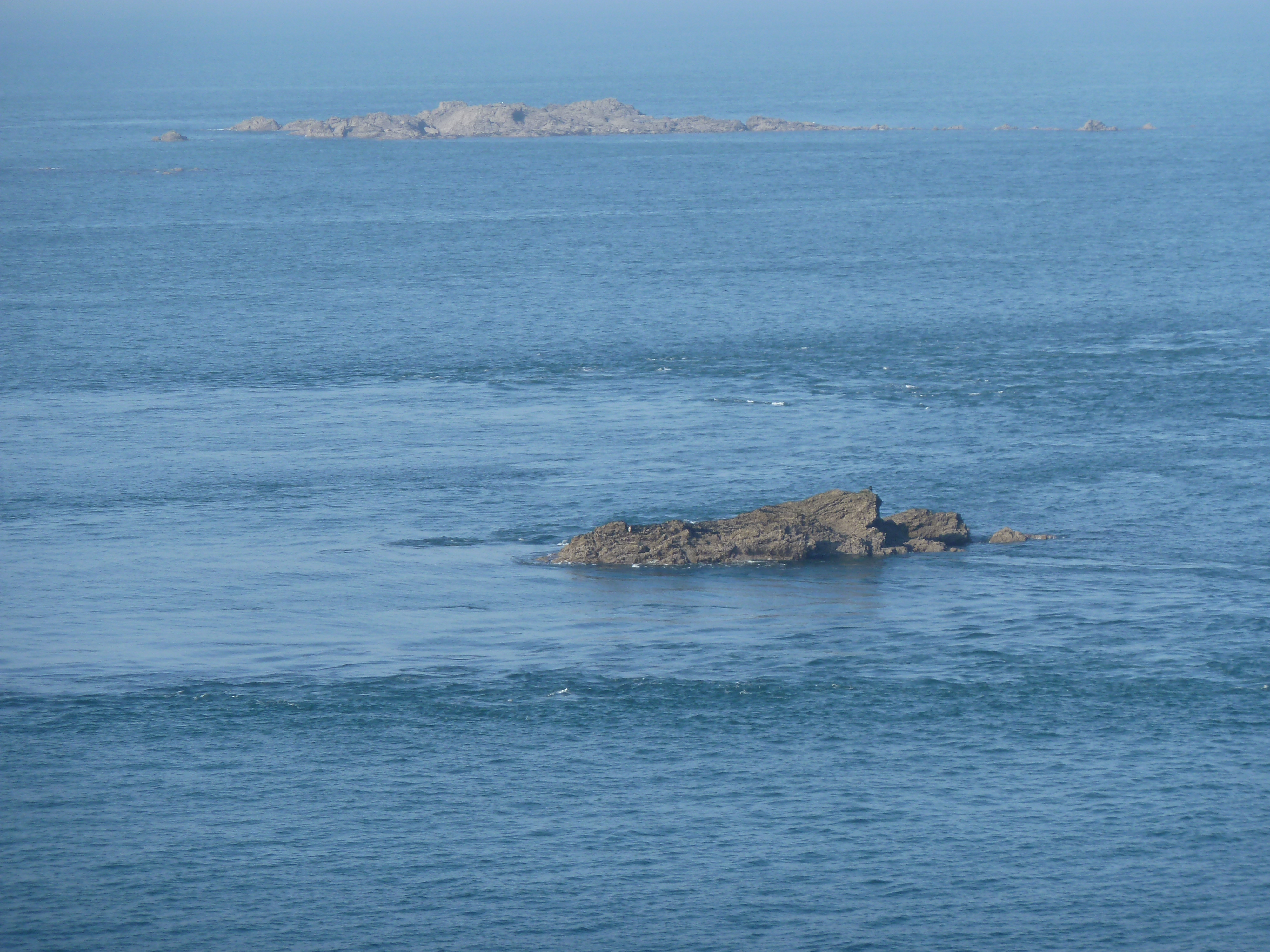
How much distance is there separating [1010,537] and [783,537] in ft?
39.6

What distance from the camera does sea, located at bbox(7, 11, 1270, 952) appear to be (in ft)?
180

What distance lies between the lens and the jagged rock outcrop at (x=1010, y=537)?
88.2 metres

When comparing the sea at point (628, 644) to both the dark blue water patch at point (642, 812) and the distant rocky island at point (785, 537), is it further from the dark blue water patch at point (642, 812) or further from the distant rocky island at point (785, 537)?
the distant rocky island at point (785, 537)

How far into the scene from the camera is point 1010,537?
88.2 m

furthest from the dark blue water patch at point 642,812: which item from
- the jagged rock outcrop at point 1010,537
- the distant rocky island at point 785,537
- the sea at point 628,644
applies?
the jagged rock outcrop at point 1010,537

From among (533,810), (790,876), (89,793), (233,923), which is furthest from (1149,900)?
(89,793)

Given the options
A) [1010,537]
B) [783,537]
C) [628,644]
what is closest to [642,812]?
[628,644]

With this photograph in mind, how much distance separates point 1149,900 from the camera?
5356 centimetres

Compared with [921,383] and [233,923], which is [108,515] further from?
[921,383]

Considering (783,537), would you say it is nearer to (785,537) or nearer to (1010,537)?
(785,537)

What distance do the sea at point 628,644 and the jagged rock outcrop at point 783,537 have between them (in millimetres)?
1017

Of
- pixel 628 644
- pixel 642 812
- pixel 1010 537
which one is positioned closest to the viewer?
pixel 642 812

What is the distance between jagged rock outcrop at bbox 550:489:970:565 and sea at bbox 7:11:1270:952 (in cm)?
102

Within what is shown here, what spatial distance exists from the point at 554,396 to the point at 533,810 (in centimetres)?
6618
